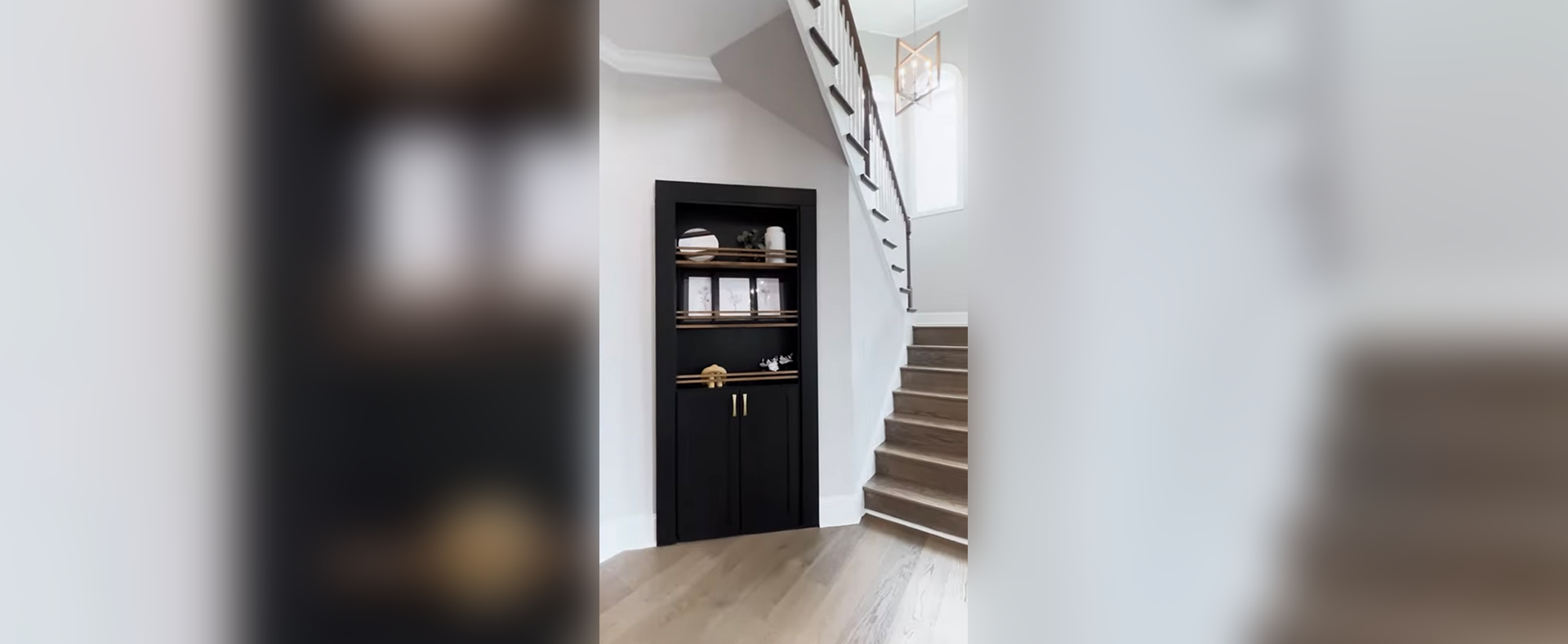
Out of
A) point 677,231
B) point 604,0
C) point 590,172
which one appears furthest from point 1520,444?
point 677,231

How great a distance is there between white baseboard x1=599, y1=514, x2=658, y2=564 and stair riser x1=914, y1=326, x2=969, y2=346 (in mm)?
2070

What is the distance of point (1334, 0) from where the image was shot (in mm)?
417

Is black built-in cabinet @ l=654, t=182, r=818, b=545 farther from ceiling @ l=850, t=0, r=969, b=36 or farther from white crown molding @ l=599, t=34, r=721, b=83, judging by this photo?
ceiling @ l=850, t=0, r=969, b=36

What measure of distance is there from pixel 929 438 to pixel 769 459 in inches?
35.5

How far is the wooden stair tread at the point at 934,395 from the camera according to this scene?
3.15 m

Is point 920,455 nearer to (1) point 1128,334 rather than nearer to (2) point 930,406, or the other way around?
(2) point 930,406

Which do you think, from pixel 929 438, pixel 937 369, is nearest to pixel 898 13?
pixel 937 369

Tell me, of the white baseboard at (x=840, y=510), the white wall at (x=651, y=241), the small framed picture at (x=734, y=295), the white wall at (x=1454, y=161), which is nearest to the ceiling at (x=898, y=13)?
the white wall at (x=651, y=241)

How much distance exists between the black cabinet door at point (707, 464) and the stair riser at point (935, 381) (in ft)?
4.00

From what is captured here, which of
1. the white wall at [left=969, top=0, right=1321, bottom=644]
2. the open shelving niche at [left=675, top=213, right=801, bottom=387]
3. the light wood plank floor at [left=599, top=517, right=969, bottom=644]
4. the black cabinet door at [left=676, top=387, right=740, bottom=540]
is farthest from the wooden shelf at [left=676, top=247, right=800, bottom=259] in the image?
the white wall at [left=969, top=0, right=1321, bottom=644]

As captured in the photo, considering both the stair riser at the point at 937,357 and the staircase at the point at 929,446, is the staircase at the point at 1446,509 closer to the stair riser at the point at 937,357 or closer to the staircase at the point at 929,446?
the staircase at the point at 929,446

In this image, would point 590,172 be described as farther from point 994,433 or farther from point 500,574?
point 994,433

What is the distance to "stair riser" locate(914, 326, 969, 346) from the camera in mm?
3622

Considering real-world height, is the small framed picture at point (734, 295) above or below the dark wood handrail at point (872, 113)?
below
